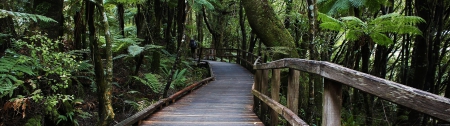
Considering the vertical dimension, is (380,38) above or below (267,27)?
below

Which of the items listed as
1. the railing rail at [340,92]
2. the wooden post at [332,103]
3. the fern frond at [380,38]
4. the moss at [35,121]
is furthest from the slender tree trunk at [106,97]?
the fern frond at [380,38]

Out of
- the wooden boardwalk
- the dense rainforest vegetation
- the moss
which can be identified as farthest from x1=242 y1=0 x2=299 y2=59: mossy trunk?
the moss

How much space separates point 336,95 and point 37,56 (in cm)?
474

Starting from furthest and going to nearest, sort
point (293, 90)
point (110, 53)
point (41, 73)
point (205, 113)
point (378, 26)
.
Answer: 1. point (205, 113)
2. point (378, 26)
3. point (41, 73)
4. point (110, 53)
5. point (293, 90)

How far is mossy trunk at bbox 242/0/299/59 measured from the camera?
813cm

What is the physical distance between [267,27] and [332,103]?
620 cm

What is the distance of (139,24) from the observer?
37.4 ft

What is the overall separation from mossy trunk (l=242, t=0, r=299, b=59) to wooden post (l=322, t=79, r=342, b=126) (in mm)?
5661

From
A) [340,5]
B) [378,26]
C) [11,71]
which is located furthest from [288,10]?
[11,71]

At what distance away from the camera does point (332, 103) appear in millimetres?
2238

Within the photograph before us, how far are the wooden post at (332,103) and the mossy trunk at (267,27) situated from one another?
5661 millimetres

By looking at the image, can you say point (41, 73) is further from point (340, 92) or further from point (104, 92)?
point (340, 92)

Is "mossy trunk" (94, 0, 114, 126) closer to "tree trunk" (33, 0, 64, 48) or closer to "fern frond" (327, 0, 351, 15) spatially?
"tree trunk" (33, 0, 64, 48)

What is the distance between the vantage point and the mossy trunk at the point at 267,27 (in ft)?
26.7
